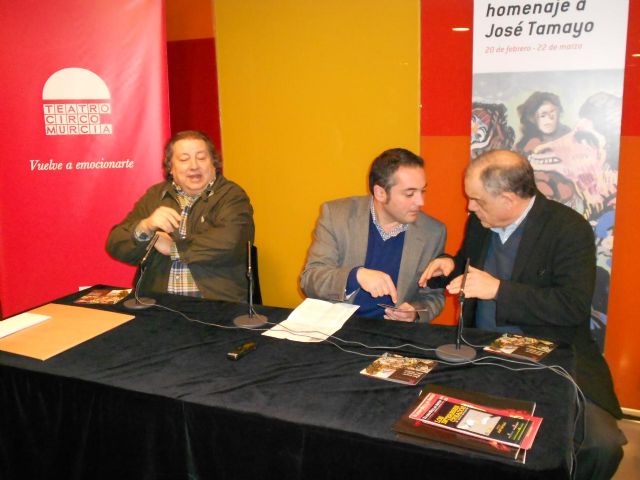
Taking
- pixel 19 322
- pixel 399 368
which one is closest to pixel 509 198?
pixel 399 368

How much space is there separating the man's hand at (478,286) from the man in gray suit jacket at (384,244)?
403 mm

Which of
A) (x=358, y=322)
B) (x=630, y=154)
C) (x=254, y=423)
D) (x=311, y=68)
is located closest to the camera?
(x=254, y=423)

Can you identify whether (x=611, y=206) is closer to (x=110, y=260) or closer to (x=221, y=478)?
(x=221, y=478)

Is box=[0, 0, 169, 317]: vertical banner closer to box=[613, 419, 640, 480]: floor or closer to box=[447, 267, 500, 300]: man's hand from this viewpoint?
box=[447, 267, 500, 300]: man's hand

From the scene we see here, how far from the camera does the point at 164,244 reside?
2840 millimetres

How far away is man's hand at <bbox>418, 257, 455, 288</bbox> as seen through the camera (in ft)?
8.02

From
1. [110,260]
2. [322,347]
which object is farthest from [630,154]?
[110,260]

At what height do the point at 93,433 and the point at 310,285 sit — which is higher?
the point at 310,285

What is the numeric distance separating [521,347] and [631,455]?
1.56 meters

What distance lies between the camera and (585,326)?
2240 millimetres

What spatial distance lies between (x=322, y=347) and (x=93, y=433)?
0.80 m

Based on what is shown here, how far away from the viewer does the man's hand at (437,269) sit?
8.02 ft

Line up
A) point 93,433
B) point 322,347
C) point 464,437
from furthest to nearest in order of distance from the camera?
point 322,347 → point 93,433 → point 464,437

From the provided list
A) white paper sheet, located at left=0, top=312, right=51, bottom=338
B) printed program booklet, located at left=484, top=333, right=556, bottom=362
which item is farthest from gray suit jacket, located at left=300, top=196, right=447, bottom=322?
white paper sheet, located at left=0, top=312, right=51, bottom=338
